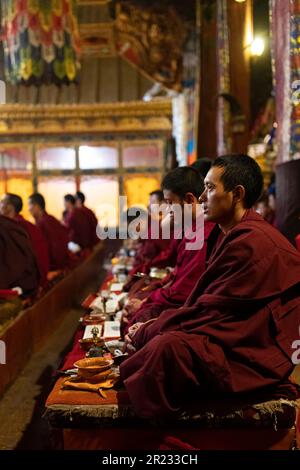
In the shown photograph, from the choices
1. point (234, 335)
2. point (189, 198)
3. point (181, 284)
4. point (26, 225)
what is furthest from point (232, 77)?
point (234, 335)

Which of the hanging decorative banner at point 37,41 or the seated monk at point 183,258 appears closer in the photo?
the seated monk at point 183,258

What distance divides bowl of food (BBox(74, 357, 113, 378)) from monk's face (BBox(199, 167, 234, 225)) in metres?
0.93

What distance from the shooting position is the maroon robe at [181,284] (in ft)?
10.3

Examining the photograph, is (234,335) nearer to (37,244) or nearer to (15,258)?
(15,258)

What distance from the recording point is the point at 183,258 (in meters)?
3.33

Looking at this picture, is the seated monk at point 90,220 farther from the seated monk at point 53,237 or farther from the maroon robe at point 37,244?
the maroon robe at point 37,244

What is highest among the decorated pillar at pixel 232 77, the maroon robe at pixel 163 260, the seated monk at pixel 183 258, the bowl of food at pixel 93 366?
the decorated pillar at pixel 232 77

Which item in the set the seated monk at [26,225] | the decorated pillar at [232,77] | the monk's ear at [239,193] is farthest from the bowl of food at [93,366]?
the decorated pillar at [232,77]

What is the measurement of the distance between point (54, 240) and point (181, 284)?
4732 mm

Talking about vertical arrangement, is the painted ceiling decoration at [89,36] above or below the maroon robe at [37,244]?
above

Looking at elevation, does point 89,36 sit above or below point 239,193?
above

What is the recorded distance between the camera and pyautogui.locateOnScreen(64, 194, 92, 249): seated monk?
33.6 ft

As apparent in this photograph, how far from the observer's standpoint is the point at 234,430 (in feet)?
8.13

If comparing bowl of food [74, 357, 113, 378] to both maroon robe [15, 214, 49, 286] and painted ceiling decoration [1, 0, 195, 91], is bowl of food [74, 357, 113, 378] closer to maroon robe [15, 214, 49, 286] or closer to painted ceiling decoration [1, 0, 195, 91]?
maroon robe [15, 214, 49, 286]
